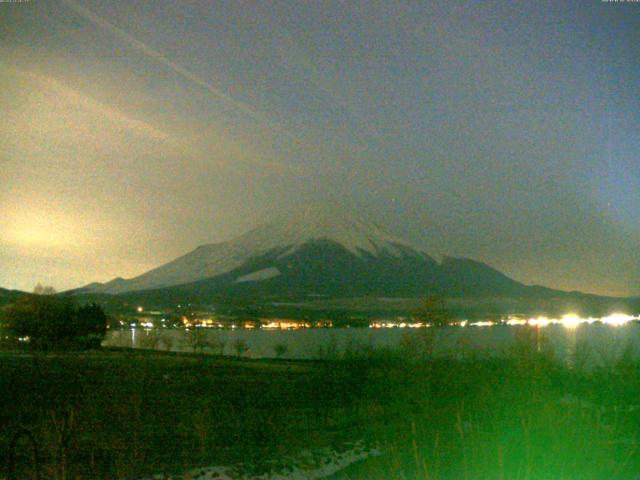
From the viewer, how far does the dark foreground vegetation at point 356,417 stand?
28.0ft

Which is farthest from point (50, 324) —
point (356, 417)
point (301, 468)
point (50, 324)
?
point (301, 468)

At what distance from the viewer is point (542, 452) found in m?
7.88

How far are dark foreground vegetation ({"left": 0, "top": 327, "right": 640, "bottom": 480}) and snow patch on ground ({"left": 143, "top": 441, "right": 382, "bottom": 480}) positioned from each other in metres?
0.22

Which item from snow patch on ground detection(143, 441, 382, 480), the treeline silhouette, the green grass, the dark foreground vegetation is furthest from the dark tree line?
snow patch on ground detection(143, 441, 382, 480)

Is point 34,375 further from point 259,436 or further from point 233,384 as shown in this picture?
point 259,436

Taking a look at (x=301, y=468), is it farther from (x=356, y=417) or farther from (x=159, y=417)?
(x=356, y=417)

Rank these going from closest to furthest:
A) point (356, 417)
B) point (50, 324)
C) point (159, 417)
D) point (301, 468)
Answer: point (301, 468) < point (159, 417) < point (356, 417) < point (50, 324)

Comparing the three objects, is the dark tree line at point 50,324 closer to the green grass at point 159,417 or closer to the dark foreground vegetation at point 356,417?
the dark foreground vegetation at point 356,417

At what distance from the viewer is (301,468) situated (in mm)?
13328

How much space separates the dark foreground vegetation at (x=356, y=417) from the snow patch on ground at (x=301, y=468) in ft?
0.73

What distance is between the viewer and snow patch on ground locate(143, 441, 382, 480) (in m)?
12.0

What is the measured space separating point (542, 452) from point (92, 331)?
5486 cm

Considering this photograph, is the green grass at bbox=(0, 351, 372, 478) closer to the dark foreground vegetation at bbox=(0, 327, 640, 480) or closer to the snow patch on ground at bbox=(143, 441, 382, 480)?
the dark foreground vegetation at bbox=(0, 327, 640, 480)

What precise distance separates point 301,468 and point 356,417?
6.22m
